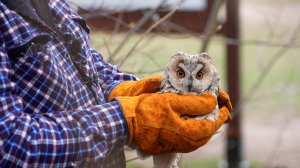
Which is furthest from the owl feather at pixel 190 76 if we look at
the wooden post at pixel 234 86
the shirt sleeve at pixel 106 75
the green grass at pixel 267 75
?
the green grass at pixel 267 75

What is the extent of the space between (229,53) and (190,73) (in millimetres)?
3866

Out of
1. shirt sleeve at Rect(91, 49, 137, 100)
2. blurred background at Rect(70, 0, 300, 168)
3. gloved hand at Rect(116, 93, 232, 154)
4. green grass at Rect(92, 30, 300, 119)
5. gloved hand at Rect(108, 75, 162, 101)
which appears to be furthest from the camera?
green grass at Rect(92, 30, 300, 119)

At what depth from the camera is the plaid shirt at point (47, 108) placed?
4.70ft

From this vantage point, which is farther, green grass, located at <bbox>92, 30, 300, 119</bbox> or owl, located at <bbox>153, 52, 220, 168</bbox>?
green grass, located at <bbox>92, 30, 300, 119</bbox>

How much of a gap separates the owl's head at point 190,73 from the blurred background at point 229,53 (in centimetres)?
99

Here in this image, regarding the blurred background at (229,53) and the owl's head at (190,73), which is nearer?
the owl's head at (190,73)

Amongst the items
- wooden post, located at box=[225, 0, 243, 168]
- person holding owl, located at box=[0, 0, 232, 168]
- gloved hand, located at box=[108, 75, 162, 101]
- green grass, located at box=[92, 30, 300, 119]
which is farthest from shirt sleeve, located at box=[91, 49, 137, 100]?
green grass, located at box=[92, 30, 300, 119]

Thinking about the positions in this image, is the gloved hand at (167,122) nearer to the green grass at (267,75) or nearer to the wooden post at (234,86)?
the wooden post at (234,86)

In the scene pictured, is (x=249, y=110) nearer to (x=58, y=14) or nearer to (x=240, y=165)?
(x=240, y=165)

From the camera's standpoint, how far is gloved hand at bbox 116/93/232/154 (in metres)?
1.59

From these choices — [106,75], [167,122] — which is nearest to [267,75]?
[106,75]

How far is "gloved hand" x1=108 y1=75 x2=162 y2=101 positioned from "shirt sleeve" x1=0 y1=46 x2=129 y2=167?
147 millimetres

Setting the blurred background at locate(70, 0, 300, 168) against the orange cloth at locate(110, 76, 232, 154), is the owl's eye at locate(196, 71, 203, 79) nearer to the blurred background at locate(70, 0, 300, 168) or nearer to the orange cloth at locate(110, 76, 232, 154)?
the orange cloth at locate(110, 76, 232, 154)

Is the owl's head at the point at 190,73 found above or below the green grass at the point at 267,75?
above
